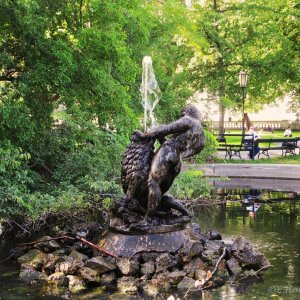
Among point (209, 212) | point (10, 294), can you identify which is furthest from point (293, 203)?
point (10, 294)

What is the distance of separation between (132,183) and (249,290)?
7.13 ft

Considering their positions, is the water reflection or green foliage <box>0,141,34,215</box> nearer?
the water reflection

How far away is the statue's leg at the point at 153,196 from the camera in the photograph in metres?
8.43

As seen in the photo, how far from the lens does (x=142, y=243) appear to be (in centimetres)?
838

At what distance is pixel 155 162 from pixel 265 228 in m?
3.83

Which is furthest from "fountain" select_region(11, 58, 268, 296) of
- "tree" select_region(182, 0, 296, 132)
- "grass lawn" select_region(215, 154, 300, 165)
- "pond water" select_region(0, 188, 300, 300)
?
"tree" select_region(182, 0, 296, 132)

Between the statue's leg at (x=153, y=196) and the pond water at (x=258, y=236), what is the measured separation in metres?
1.49

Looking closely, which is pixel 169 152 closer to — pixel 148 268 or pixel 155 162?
pixel 155 162

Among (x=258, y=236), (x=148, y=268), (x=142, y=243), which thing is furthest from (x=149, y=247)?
(x=258, y=236)

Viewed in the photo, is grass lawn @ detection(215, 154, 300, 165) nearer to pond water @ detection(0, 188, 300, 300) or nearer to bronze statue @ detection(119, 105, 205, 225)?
pond water @ detection(0, 188, 300, 300)

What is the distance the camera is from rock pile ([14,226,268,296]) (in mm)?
7679

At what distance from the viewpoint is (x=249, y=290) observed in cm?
753

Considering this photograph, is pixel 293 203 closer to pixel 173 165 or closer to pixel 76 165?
pixel 76 165

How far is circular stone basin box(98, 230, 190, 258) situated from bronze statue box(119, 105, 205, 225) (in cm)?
35
